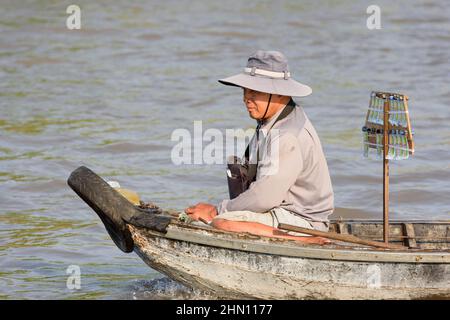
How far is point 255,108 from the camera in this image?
6.25 metres

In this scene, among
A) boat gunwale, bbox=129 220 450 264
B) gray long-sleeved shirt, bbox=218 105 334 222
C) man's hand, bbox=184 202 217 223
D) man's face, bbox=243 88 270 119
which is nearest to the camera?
boat gunwale, bbox=129 220 450 264

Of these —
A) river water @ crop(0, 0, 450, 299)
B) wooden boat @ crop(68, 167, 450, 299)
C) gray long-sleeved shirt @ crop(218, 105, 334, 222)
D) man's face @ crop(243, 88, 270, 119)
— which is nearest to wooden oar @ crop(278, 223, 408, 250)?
wooden boat @ crop(68, 167, 450, 299)

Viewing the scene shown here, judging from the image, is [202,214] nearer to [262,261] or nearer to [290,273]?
[262,261]

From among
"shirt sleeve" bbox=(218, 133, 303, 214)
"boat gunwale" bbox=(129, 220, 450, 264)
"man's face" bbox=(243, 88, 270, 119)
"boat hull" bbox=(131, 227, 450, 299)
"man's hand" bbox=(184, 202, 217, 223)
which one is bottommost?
"boat hull" bbox=(131, 227, 450, 299)

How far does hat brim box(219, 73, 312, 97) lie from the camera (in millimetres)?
6105

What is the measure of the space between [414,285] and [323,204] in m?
0.68

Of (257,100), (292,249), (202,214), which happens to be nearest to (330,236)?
(292,249)

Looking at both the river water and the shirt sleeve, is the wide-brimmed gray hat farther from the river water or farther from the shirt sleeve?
the river water

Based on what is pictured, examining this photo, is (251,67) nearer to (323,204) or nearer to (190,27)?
A: (323,204)

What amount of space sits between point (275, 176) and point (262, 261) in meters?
0.46

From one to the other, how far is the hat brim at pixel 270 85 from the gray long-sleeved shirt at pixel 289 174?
139 mm

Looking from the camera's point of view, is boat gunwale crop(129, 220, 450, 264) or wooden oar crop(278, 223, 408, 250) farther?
wooden oar crop(278, 223, 408, 250)

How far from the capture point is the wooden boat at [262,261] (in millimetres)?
5984

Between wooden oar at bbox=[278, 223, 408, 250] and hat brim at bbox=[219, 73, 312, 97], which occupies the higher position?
hat brim at bbox=[219, 73, 312, 97]
